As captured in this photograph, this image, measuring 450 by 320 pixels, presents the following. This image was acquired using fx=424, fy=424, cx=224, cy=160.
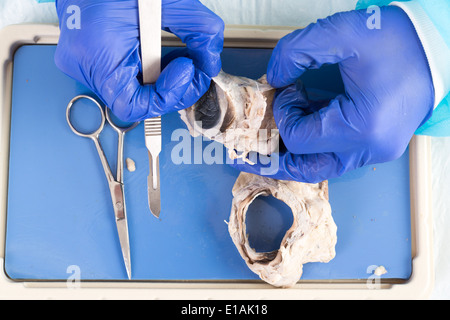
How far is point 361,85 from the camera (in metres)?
1.57

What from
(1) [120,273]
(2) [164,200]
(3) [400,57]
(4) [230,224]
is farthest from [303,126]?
(1) [120,273]

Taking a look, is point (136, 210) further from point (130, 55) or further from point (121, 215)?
point (130, 55)

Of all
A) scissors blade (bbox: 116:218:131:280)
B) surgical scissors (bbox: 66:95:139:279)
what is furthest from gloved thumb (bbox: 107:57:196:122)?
scissors blade (bbox: 116:218:131:280)

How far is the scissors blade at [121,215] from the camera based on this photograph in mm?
1903

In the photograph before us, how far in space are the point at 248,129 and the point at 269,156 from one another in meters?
0.19

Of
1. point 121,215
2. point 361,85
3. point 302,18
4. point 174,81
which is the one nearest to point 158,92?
point 174,81

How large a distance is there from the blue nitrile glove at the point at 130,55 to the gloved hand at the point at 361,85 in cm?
30

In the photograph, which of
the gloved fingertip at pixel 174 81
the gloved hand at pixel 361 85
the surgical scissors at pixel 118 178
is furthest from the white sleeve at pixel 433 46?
the surgical scissors at pixel 118 178

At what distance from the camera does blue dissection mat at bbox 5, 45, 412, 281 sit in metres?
1.96

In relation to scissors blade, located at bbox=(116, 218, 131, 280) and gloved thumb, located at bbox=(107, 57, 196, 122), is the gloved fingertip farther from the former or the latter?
scissors blade, located at bbox=(116, 218, 131, 280)

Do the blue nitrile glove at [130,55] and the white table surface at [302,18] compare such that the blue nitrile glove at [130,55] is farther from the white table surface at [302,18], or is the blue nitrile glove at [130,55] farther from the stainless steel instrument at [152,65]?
the white table surface at [302,18]

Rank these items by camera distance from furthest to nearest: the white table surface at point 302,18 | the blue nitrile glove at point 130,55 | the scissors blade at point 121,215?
the white table surface at point 302,18 → the scissors blade at point 121,215 → the blue nitrile glove at point 130,55

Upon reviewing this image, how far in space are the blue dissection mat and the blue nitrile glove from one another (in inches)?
13.9

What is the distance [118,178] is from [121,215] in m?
0.17
